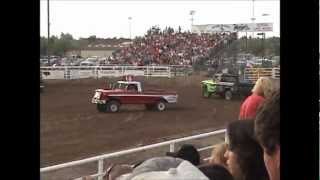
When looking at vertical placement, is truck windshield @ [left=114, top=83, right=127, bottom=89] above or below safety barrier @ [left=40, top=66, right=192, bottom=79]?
below

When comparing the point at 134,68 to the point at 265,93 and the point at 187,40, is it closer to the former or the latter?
the point at 187,40

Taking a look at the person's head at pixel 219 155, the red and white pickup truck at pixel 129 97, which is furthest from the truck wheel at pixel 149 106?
the person's head at pixel 219 155

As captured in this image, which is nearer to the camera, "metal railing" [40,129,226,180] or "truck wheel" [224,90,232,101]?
"metal railing" [40,129,226,180]

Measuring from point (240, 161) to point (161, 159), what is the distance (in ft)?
1.28

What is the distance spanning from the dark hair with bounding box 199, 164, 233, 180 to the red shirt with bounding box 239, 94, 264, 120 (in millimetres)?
250

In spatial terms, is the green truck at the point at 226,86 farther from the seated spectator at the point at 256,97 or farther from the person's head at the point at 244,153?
the person's head at the point at 244,153

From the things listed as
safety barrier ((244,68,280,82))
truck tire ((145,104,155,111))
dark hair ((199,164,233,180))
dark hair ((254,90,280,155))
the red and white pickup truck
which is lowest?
dark hair ((199,164,233,180))

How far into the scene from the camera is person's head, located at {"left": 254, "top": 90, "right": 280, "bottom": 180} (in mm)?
2146

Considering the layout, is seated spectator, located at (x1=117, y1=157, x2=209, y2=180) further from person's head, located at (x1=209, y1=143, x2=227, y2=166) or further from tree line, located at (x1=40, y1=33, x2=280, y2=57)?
tree line, located at (x1=40, y1=33, x2=280, y2=57)

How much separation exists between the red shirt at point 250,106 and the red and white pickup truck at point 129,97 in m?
0.31

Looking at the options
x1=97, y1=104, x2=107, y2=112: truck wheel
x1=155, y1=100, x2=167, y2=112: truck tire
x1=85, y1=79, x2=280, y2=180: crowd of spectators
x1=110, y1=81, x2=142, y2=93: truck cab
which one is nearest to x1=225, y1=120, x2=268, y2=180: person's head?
x1=85, y1=79, x2=280, y2=180: crowd of spectators

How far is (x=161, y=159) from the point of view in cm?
206

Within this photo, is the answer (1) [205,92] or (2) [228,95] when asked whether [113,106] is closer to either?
(1) [205,92]
